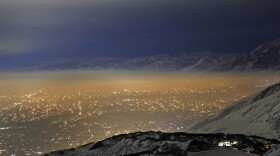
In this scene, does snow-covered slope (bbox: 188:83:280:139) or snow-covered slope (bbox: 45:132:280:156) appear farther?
snow-covered slope (bbox: 188:83:280:139)

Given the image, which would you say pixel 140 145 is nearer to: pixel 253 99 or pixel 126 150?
pixel 126 150

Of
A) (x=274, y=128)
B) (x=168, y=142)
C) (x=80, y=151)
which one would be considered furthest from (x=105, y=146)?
(x=274, y=128)

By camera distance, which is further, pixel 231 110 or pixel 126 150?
pixel 231 110

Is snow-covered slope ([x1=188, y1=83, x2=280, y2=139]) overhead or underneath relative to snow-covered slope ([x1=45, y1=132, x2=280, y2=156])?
underneath

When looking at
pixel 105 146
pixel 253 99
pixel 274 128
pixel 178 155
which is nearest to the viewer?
pixel 178 155

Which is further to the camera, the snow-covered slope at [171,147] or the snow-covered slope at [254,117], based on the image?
the snow-covered slope at [254,117]
